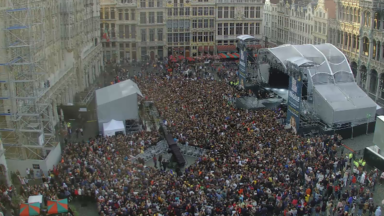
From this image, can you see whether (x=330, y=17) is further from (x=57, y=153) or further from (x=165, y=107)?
(x=57, y=153)

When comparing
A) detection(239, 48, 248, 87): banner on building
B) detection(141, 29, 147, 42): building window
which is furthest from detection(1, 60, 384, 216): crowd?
detection(141, 29, 147, 42): building window

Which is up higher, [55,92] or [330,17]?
[330,17]

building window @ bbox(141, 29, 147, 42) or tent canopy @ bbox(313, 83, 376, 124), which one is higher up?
building window @ bbox(141, 29, 147, 42)

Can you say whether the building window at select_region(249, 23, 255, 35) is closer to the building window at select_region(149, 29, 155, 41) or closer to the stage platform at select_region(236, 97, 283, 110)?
the building window at select_region(149, 29, 155, 41)

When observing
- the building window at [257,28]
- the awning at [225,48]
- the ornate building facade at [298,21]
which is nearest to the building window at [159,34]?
the awning at [225,48]

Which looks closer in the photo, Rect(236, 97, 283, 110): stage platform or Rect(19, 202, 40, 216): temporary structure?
Rect(19, 202, 40, 216): temporary structure

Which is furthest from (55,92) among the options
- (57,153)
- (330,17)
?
(330,17)
